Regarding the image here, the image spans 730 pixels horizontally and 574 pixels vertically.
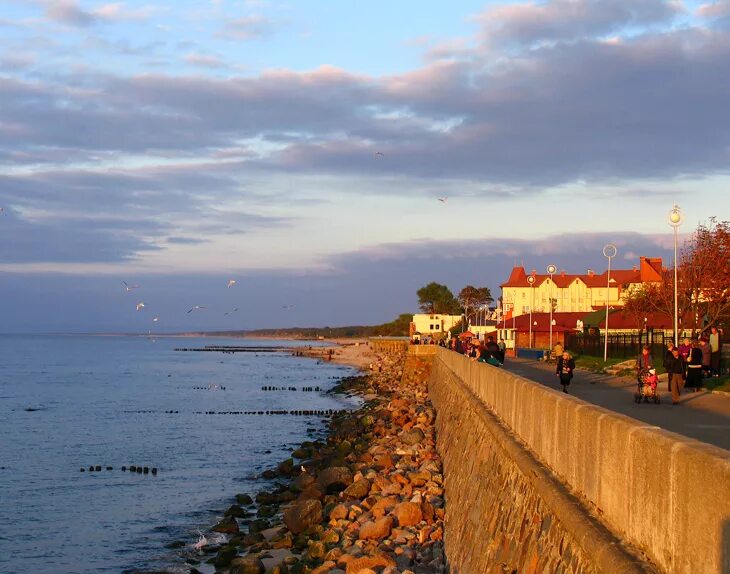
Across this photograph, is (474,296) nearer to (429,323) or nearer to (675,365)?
(429,323)

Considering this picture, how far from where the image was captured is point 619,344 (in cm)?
4866

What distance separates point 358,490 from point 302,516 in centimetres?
206

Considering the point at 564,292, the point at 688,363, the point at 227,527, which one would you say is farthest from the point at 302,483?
the point at 564,292

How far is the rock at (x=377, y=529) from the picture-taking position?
54.2 feet

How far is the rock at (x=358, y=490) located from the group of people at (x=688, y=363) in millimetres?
7207

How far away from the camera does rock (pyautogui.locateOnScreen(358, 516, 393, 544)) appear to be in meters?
16.5

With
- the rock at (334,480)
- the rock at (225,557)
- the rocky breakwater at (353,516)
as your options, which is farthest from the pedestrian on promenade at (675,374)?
the rock at (225,557)

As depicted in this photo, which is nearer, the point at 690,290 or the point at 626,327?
the point at 690,290

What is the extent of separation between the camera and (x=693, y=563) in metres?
4.93

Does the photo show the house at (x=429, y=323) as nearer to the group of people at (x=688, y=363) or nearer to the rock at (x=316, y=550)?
the group of people at (x=688, y=363)

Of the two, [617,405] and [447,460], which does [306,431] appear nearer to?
[447,460]

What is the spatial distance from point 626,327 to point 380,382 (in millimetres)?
21224

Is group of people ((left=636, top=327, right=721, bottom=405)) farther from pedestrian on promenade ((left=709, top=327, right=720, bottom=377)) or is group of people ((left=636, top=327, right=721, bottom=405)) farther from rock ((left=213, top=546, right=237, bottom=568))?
rock ((left=213, top=546, right=237, bottom=568))

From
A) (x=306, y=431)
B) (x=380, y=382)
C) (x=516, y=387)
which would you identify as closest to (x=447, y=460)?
(x=516, y=387)
